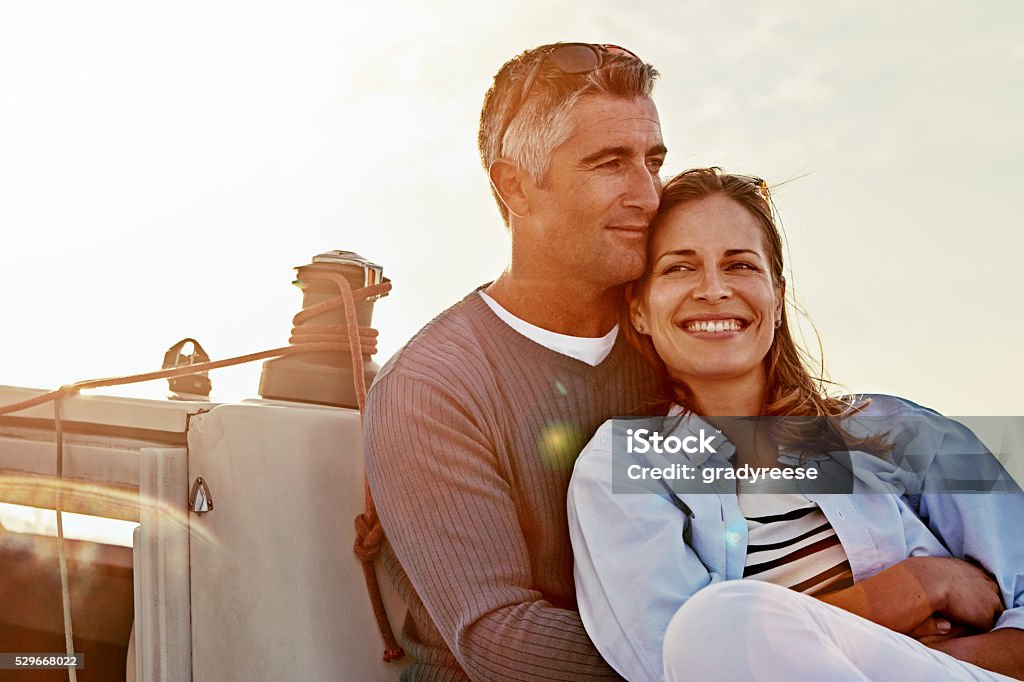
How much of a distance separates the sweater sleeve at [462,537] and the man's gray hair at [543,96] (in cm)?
71

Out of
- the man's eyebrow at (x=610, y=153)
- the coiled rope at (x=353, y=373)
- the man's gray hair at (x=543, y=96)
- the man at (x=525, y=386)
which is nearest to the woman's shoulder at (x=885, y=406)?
the man at (x=525, y=386)

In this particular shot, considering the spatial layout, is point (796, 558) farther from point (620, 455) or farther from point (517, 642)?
point (517, 642)

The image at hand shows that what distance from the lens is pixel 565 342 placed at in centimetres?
235

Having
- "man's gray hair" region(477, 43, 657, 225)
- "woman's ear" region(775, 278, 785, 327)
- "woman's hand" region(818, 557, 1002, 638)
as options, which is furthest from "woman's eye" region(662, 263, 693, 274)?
"woman's hand" region(818, 557, 1002, 638)

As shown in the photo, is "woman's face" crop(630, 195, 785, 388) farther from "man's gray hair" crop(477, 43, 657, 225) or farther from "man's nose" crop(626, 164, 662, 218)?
"man's gray hair" crop(477, 43, 657, 225)

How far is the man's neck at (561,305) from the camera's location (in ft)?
7.92

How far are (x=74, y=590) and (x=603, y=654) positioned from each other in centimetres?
127

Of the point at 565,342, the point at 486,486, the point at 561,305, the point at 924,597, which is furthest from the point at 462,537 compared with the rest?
the point at 924,597

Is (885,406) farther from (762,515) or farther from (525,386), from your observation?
(525,386)

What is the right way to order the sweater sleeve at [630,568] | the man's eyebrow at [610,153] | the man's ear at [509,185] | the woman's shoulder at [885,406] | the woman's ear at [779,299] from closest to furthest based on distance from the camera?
the sweater sleeve at [630,568] → the woman's shoulder at [885,406] → the woman's ear at [779,299] → the man's eyebrow at [610,153] → the man's ear at [509,185]

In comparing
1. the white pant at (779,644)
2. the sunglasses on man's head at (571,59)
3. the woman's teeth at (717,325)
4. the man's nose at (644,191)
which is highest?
the sunglasses on man's head at (571,59)

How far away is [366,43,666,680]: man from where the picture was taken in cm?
194

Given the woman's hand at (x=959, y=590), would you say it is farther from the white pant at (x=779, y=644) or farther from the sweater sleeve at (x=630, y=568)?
the sweater sleeve at (x=630, y=568)

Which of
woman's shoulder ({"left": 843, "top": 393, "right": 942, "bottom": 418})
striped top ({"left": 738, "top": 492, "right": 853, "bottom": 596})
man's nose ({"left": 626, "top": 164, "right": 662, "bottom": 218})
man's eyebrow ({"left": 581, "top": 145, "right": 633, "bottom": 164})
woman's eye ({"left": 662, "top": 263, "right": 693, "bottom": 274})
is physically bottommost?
striped top ({"left": 738, "top": 492, "right": 853, "bottom": 596})
